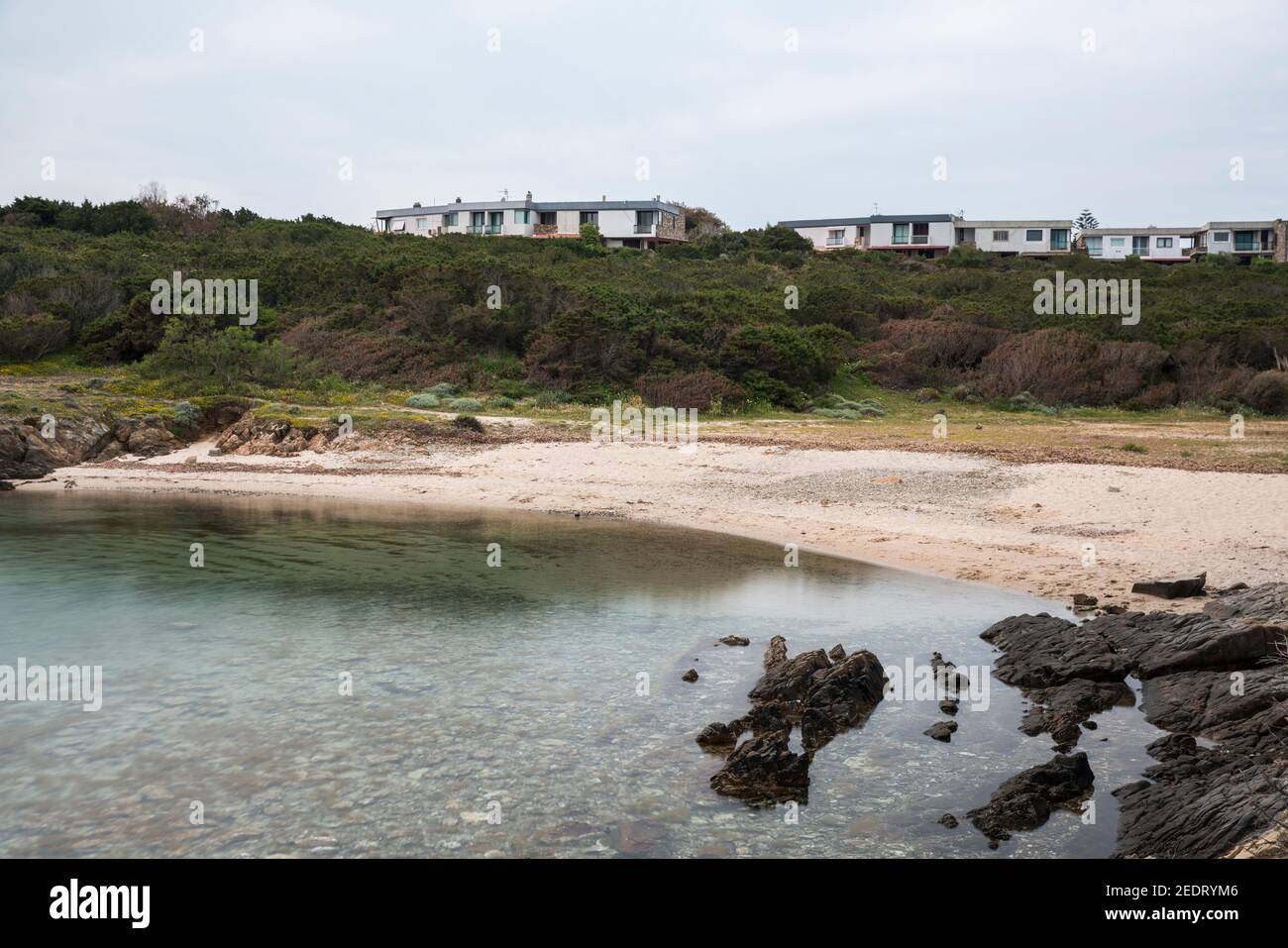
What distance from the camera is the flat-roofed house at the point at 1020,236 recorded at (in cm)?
7925

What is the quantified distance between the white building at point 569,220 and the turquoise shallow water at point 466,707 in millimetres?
63228

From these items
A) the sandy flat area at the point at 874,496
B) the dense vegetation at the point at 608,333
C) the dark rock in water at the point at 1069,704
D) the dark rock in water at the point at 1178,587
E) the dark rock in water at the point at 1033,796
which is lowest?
the dark rock in water at the point at 1033,796

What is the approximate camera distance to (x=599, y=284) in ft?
130

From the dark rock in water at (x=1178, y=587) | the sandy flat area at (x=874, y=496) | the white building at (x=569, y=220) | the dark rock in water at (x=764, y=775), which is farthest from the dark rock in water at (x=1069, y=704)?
the white building at (x=569, y=220)

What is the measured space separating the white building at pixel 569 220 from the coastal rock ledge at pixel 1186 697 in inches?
2670

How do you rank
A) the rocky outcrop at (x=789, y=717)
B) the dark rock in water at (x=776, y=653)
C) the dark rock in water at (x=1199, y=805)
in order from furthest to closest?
the dark rock in water at (x=776, y=653) < the rocky outcrop at (x=789, y=717) < the dark rock in water at (x=1199, y=805)

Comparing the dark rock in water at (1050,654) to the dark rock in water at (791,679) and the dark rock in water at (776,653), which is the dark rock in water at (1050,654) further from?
the dark rock in water at (776,653)

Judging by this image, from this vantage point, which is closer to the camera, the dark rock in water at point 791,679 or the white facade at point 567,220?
the dark rock in water at point 791,679

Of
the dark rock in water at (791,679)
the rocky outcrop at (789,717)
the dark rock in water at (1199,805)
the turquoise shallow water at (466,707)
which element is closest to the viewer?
the dark rock in water at (1199,805)

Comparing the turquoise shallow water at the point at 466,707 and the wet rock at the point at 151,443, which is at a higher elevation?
the wet rock at the point at 151,443

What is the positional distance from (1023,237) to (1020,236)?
0.30 metres

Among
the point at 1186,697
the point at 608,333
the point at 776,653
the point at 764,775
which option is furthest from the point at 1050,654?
the point at 608,333
